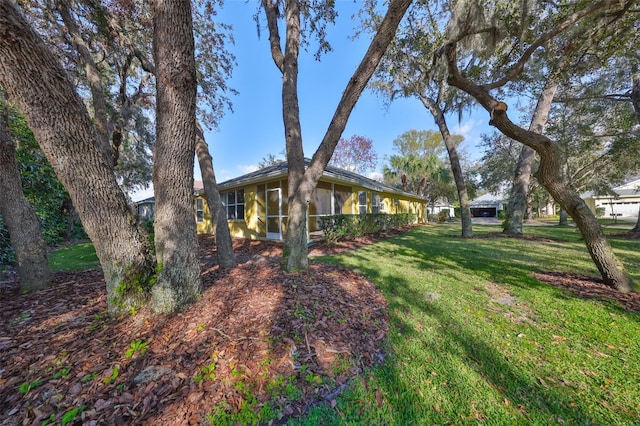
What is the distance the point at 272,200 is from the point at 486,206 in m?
42.5

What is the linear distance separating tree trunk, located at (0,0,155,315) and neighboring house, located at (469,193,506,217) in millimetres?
46483

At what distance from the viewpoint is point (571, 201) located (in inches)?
157

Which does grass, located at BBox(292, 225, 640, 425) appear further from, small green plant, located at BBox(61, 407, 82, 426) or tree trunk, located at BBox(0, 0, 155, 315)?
tree trunk, located at BBox(0, 0, 155, 315)

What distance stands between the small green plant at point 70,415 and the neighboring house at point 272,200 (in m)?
6.98

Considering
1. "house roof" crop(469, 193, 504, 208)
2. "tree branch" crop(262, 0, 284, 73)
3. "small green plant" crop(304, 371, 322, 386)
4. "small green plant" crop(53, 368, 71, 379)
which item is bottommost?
"small green plant" crop(304, 371, 322, 386)

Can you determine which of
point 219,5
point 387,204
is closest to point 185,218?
point 219,5

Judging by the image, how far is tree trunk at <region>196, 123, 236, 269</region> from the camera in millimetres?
4867

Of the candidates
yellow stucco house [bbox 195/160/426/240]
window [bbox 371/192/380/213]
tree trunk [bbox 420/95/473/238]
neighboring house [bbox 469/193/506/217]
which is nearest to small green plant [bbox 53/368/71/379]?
yellow stucco house [bbox 195/160/426/240]

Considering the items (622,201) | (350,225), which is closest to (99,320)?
Answer: (350,225)

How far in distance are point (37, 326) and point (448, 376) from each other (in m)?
4.45

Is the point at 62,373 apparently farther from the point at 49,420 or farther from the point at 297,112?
the point at 297,112

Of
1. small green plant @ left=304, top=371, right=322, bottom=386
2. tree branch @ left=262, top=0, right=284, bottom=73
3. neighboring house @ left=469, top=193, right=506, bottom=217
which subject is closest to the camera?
small green plant @ left=304, top=371, right=322, bottom=386

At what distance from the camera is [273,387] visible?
1.88 metres

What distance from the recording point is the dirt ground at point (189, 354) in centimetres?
168
